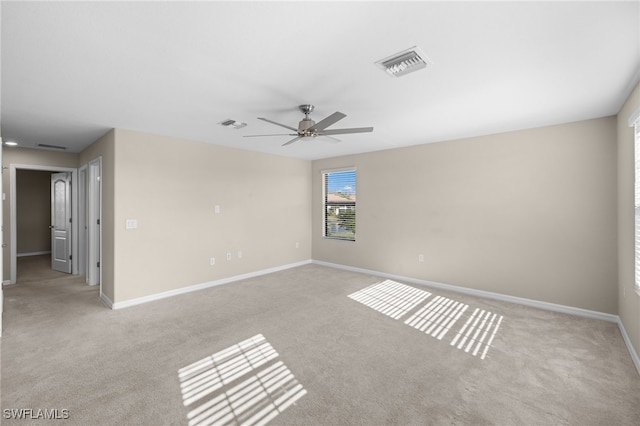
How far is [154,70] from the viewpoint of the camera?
213 centimetres

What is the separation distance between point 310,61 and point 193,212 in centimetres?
334

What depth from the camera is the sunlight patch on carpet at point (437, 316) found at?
3.06 metres

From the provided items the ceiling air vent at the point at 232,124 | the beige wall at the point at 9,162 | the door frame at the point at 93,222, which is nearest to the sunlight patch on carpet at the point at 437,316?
the ceiling air vent at the point at 232,124

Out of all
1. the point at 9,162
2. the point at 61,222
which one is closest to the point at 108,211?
the point at 9,162

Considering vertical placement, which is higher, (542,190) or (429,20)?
(429,20)

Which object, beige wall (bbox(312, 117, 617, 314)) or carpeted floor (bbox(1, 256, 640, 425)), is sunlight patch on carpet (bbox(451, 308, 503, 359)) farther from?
beige wall (bbox(312, 117, 617, 314))

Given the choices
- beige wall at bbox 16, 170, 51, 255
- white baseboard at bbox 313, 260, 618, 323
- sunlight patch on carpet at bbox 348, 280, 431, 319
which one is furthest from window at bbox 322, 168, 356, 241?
beige wall at bbox 16, 170, 51, 255

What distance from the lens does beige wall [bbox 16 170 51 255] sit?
7.36 meters

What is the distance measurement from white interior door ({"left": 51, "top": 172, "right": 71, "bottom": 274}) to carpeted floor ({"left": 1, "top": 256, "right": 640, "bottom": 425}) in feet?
6.01

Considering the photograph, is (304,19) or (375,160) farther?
(375,160)

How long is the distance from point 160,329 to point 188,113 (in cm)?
242

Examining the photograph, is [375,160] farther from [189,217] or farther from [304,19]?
[304,19]

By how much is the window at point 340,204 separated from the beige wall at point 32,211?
7839mm

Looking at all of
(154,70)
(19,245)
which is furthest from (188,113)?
(19,245)
